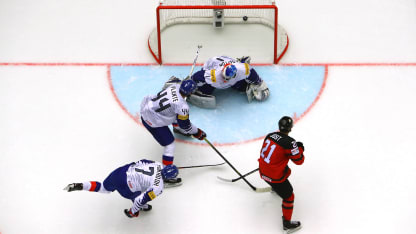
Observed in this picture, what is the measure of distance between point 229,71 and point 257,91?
543 millimetres

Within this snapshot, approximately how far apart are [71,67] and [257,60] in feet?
6.99

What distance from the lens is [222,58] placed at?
6.26m

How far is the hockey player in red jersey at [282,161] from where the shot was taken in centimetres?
498

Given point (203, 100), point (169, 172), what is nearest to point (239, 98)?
point (203, 100)

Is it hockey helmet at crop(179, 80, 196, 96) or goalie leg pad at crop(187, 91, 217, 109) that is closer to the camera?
hockey helmet at crop(179, 80, 196, 96)

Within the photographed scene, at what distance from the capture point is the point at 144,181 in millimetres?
5090

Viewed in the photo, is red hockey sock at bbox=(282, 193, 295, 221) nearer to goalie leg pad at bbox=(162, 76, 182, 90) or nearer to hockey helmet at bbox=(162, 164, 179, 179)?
hockey helmet at bbox=(162, 164, 179, 179)

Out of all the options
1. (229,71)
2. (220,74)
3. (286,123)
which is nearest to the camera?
(286,123)

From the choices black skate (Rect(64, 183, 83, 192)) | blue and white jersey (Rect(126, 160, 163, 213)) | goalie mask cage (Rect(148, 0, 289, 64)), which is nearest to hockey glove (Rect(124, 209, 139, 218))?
blue and white jersey (Rect(126, 160, 163, 213))

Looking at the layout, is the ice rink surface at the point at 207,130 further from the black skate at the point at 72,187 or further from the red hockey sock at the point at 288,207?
the black skate at the point at 72,187

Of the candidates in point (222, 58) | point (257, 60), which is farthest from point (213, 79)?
point (257, 60)

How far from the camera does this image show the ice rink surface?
5.41 m

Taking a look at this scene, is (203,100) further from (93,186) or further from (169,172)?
(93,186)

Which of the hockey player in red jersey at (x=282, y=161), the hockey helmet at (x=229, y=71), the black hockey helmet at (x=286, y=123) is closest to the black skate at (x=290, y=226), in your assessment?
the hockey player in red jersey at (x=282, y=161)
